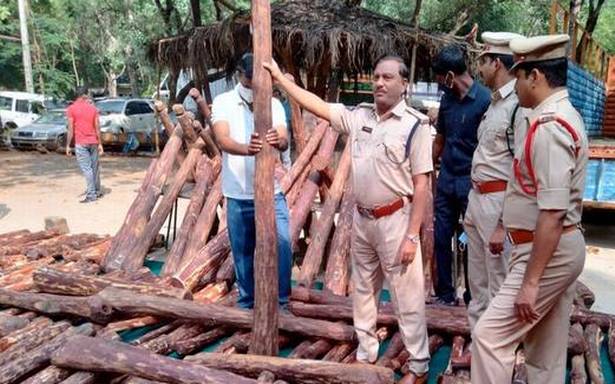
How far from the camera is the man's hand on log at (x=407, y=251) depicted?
3174 millimetres

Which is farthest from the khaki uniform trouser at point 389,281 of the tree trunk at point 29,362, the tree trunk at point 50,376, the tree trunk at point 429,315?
the tree trunk at point 29,362

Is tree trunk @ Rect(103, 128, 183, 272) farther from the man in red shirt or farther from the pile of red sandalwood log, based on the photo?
the man in red shirt

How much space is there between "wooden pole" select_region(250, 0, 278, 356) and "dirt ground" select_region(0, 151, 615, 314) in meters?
3.37

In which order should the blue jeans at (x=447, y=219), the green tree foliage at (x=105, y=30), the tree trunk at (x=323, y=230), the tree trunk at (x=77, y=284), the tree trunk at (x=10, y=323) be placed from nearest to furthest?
the tree trunk at (x=10, y=323) < the blue jeans at (x=447, y=219) < the tree trunk at (x=77, y=284) < the tree trunk at (x=323, y=230) < the green tree foliage at (x=105, y=30)

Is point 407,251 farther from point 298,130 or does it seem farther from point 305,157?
point 298,130

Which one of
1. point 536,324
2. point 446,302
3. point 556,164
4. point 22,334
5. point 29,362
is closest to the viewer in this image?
point 556,164

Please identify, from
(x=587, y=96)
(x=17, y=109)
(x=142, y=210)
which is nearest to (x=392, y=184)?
(x=142, y=210)

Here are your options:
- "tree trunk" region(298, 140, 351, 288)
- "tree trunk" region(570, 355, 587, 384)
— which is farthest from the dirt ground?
"tree trunk" region(298, 140, 351, 288)

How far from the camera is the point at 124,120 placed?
771 inches

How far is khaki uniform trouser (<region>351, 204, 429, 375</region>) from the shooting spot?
325 cm

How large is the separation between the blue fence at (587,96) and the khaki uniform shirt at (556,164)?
4.40 metres

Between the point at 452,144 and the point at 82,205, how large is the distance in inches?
310

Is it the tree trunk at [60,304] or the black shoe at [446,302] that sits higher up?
the tree trunk at [60,304]

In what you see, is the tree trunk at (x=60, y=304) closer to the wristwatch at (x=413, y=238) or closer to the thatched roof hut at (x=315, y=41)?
the wristwatch at (x=413, y=238)
